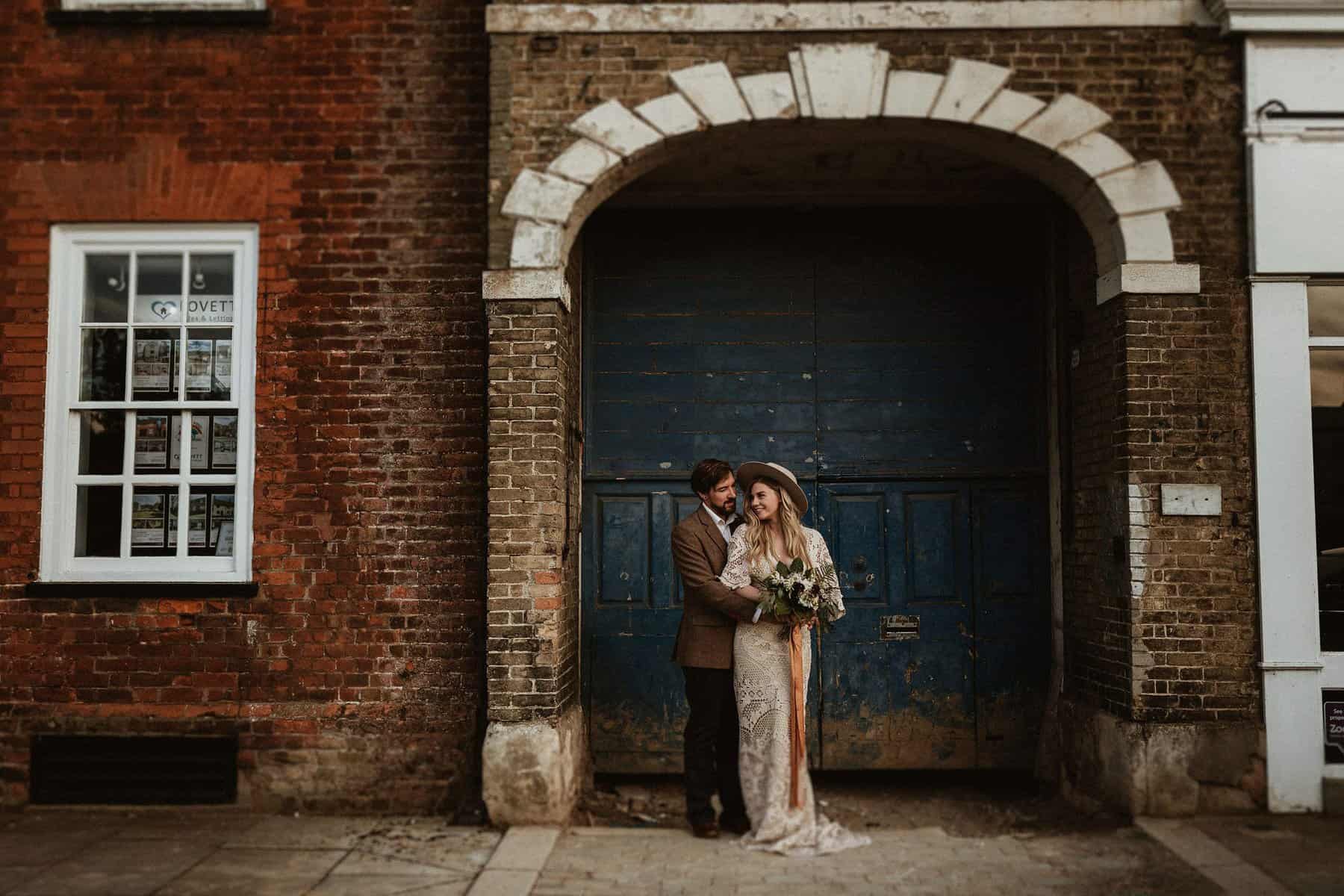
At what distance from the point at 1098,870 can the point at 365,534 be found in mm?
4293

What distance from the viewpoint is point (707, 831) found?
5.78 metres

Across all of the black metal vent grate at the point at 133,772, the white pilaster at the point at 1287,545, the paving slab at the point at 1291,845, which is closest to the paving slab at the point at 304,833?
the black metal vent grate at the point at 133,772

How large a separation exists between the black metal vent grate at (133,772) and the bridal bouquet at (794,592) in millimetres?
3321

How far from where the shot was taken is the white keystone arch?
617 centimetres

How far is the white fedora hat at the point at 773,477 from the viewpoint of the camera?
5.74m

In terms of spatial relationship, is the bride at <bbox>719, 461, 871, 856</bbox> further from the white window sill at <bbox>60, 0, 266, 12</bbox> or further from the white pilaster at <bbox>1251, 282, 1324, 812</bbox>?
the white window sill at <bbox>60, 0, 266, 12</bbox>

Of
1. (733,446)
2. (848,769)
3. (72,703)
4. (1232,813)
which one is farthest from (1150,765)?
(72,703)

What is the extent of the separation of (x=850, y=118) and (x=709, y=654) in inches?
121

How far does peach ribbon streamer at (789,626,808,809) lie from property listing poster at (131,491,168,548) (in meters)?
3.82

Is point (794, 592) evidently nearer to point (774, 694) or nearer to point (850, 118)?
point (774, 694)

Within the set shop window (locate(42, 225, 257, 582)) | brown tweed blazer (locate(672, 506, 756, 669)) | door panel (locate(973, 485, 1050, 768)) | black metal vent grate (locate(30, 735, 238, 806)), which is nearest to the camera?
brown tweed blazer (locate(672, 506, 756, 669))

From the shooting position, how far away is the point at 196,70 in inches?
262

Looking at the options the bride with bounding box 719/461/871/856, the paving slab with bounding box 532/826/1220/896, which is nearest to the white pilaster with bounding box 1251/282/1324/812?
the paving slab with bounding box 532/826/1220/896

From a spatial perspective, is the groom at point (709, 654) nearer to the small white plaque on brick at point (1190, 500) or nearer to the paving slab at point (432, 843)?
the paving slab at point (432, 843)
